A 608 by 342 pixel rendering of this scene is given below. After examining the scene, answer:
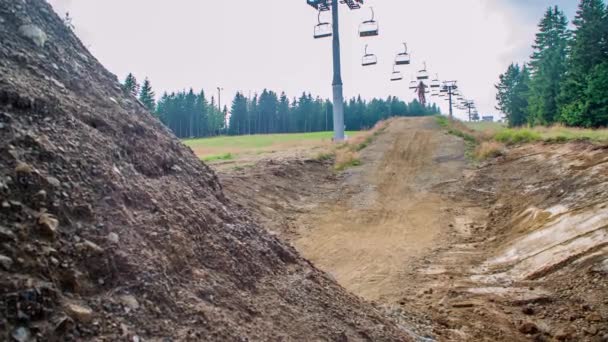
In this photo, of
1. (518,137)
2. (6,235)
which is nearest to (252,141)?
(518,137)

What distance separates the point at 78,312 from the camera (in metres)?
1.90

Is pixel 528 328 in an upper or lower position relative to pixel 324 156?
lower

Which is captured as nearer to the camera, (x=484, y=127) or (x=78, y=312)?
(x=78, y=312)

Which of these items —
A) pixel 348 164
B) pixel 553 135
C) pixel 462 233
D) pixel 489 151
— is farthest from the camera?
pixel 348 164

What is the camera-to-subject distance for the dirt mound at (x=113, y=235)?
196cm

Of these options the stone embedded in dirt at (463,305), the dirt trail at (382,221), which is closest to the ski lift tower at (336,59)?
the dirt trail at (382,221)

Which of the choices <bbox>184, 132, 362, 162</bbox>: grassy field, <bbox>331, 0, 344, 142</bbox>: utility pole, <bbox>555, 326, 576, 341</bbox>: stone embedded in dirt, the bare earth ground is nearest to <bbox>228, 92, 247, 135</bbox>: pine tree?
<bbox>184, 132, 362, 162</bbox>: grassy field

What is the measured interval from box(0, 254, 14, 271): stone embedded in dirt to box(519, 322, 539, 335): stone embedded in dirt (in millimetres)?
4641

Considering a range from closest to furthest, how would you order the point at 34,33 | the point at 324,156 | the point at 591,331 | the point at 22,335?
the point at 22,335
the point at 34,33
the point at 591,331
the point at 324,156

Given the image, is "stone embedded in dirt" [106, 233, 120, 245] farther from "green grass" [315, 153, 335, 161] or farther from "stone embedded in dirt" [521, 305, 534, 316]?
"green grass" [315, 153, 335, 161]

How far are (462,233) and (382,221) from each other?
71.8 inches

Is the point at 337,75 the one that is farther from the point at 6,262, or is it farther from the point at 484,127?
the point at 6,262

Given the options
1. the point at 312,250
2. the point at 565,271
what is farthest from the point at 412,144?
the point at 565,271

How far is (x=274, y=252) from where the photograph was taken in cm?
382
